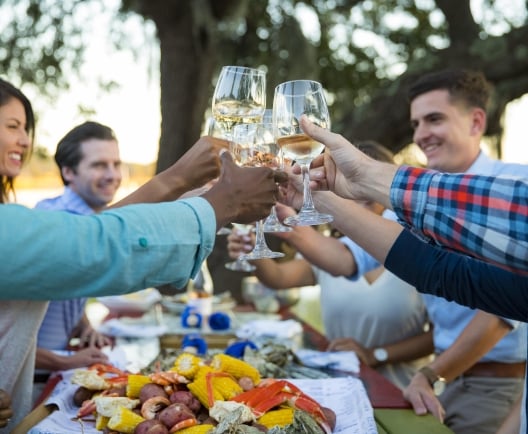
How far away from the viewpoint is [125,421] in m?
1.53

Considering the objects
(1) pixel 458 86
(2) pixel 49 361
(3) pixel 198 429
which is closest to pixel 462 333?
(1) pixel 458 86

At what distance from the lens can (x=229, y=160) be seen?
155cm

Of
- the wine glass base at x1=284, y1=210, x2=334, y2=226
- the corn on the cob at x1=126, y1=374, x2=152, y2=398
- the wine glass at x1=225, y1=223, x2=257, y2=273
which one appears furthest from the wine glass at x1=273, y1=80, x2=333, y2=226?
the wine glass at x1=225, y1=223, x2=257, y2=273

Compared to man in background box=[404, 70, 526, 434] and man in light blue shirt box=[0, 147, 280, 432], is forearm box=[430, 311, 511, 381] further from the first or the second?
man in light blue shirt box=[0, 147, 280, 432]

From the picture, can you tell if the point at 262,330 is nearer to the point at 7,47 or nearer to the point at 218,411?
the point at 218,411

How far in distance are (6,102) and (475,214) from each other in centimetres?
176

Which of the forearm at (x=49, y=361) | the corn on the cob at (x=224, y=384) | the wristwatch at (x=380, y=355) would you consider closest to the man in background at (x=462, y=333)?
the wristwatch at (x=380, y=355)

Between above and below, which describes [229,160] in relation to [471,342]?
above

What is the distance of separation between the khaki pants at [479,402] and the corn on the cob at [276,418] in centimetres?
155

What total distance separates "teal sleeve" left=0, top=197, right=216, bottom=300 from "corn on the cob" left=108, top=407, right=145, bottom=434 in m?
0.44

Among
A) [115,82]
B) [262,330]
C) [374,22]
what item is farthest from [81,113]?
[262,330]

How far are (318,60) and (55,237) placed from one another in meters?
8.53

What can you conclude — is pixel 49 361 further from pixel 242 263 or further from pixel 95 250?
pixel 95 250

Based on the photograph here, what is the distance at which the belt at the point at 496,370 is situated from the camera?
9.54 ft
